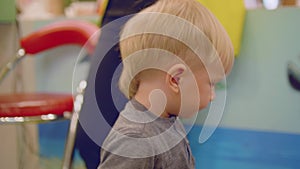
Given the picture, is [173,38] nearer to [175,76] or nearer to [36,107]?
[175,76]

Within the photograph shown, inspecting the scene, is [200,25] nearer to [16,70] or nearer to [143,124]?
[143,124]

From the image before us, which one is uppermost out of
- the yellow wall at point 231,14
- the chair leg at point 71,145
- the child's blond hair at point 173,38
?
the child's blond hair at point 173,38

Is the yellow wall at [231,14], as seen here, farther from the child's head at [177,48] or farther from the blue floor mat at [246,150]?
the child's head at [177,48]

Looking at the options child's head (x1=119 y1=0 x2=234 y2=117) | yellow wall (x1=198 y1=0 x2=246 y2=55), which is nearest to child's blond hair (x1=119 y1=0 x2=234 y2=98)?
→ child's head (x1=119 y1=0 x2=234 y2=117)

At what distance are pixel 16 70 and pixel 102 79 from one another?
0.66m

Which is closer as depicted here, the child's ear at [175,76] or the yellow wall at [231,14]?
the child's ear at [175,76]

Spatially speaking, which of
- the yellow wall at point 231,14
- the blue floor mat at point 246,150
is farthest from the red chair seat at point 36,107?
the yellow wall at point 231,14

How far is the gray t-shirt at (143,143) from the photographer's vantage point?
558 mm

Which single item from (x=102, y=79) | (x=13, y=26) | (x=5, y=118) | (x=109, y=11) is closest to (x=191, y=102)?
(x=102, y=79)

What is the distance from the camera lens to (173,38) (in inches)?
22.0

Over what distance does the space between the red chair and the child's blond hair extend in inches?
16.3

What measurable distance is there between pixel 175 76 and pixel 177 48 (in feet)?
0.13

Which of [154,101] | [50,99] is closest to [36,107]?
[50,99]

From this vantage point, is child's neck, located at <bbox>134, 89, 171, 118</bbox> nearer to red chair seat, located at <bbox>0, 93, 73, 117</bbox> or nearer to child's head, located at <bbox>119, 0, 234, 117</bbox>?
child's head, located at <bbox>119, 0, 234, 117</bbox>
